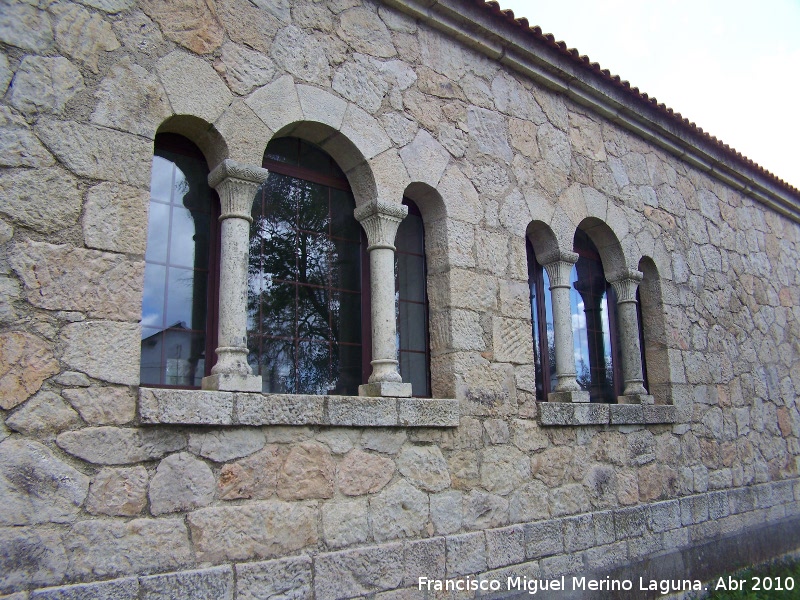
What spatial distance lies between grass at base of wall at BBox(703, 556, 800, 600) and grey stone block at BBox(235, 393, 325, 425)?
3989 mm

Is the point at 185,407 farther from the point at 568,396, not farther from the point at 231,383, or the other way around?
the point at 568,396

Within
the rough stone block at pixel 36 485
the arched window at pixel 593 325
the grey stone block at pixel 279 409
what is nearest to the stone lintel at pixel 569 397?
the arched window at pixel 593 325

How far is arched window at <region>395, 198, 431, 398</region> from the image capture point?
14.4 ft

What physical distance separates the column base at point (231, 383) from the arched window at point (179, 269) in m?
0.20

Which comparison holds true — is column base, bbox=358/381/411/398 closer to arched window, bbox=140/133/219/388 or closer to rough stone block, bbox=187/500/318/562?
rough stone block, bbox=187/500/318/562

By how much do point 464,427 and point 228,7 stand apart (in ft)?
9.22

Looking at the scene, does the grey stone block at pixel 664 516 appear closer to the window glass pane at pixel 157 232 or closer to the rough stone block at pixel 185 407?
the rough stone block at pixel 185 407

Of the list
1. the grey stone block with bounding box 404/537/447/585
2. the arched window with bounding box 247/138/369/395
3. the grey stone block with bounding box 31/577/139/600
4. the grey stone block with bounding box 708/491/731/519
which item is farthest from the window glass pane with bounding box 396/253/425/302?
the grey stone block with bounding box 708/491/731/519

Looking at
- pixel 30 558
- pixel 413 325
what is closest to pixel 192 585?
pixel 30 558

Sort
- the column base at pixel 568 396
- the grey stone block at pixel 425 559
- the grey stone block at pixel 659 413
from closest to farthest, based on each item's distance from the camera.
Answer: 1. the grey stone block at pixel 425 559
2. the column base at pixel 568 396
3. the grey stone block at pixel 659 413

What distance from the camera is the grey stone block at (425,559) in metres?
3.69

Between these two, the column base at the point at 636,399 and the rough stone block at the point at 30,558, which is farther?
the column base at the point at 636,399

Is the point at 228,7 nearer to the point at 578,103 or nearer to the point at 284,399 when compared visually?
the point at 284,399

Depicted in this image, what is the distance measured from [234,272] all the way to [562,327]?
2.73 meters
